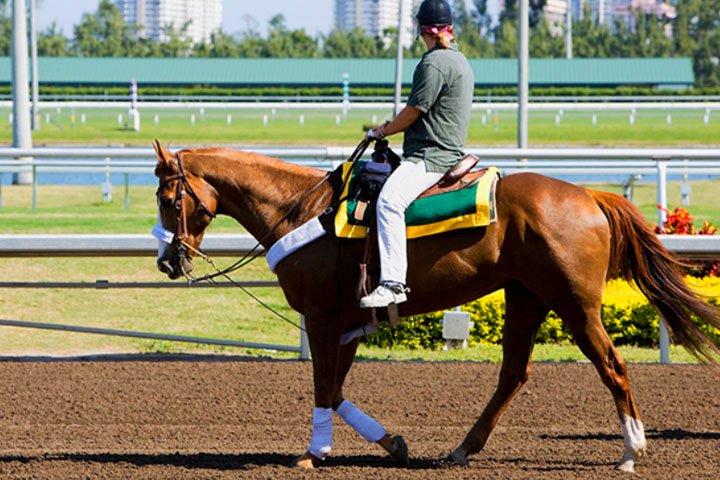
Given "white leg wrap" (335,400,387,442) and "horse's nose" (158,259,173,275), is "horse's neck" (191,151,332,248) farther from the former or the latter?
"white leg wrap" (335,400,387,442)

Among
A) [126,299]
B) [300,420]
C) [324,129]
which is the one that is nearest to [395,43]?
[324,129]

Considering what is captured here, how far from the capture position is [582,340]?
548 centimetres

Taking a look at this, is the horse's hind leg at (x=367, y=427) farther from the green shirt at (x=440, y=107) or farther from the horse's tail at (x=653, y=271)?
→ the horse's tail at (x=653, y=271)

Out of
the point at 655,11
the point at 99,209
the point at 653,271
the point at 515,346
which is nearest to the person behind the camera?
the point at 653,271

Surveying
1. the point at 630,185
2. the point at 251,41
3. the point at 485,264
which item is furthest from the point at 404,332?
the point at 251,41

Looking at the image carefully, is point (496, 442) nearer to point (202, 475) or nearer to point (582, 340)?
point (582, 340)

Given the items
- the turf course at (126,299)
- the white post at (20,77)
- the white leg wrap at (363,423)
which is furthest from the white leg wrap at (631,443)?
the white post at (20,77)

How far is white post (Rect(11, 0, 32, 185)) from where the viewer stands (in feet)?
58.7

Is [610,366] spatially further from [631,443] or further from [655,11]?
[655,11]

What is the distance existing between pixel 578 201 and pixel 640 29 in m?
70.8

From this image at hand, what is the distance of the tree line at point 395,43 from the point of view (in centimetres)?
7081

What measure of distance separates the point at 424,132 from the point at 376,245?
571mm

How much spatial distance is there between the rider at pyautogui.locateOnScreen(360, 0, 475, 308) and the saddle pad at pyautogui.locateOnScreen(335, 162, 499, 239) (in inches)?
3.1

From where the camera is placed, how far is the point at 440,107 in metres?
5.54
